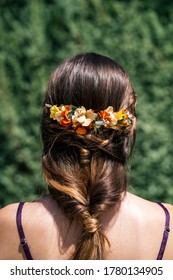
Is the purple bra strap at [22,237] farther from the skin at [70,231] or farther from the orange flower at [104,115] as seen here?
the orange flower at [104,115]

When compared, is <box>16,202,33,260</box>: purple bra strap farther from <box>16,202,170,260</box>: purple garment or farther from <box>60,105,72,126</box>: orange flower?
<box>60,105,72,126</box>: orange flower

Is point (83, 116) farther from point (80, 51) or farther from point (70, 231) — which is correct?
point (80, 51)

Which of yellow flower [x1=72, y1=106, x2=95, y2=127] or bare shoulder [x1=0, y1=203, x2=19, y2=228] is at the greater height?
yellow flower [x1=72, y1=106, x2=95, y2=127]

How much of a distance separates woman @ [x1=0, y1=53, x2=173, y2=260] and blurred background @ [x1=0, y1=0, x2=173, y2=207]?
2.39 m

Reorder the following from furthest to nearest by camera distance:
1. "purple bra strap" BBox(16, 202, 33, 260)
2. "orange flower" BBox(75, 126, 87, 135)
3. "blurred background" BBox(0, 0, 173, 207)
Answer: "blurred background" BBox(0, 0, 173, 207), "orange flower" BBox(75, 126, 87, 135), "purple bra strap" BBox(16, 202, 33, 260)

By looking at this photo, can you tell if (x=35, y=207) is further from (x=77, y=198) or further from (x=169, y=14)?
(x=169, y=14)

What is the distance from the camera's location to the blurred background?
4461mm

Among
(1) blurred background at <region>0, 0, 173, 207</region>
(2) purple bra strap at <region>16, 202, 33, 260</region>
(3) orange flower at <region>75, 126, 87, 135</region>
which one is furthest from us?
(1) blurred background at <region>0, 0, 173, 207</region>

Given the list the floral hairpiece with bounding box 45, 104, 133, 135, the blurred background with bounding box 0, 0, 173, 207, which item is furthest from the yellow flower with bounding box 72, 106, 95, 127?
the blurred background with bounding box 0, 0, 173, 207

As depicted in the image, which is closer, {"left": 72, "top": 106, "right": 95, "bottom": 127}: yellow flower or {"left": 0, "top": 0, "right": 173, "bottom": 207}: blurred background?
{"left": 72, "top": 106, "right": 95, "bottom": 127}: yellow flower

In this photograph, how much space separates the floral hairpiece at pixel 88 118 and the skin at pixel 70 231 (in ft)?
0.97

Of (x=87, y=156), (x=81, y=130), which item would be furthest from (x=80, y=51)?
(x=87, y=156)

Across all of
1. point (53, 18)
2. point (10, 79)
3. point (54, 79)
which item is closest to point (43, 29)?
point (53, 18)

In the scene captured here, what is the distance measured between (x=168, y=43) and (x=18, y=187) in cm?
178
